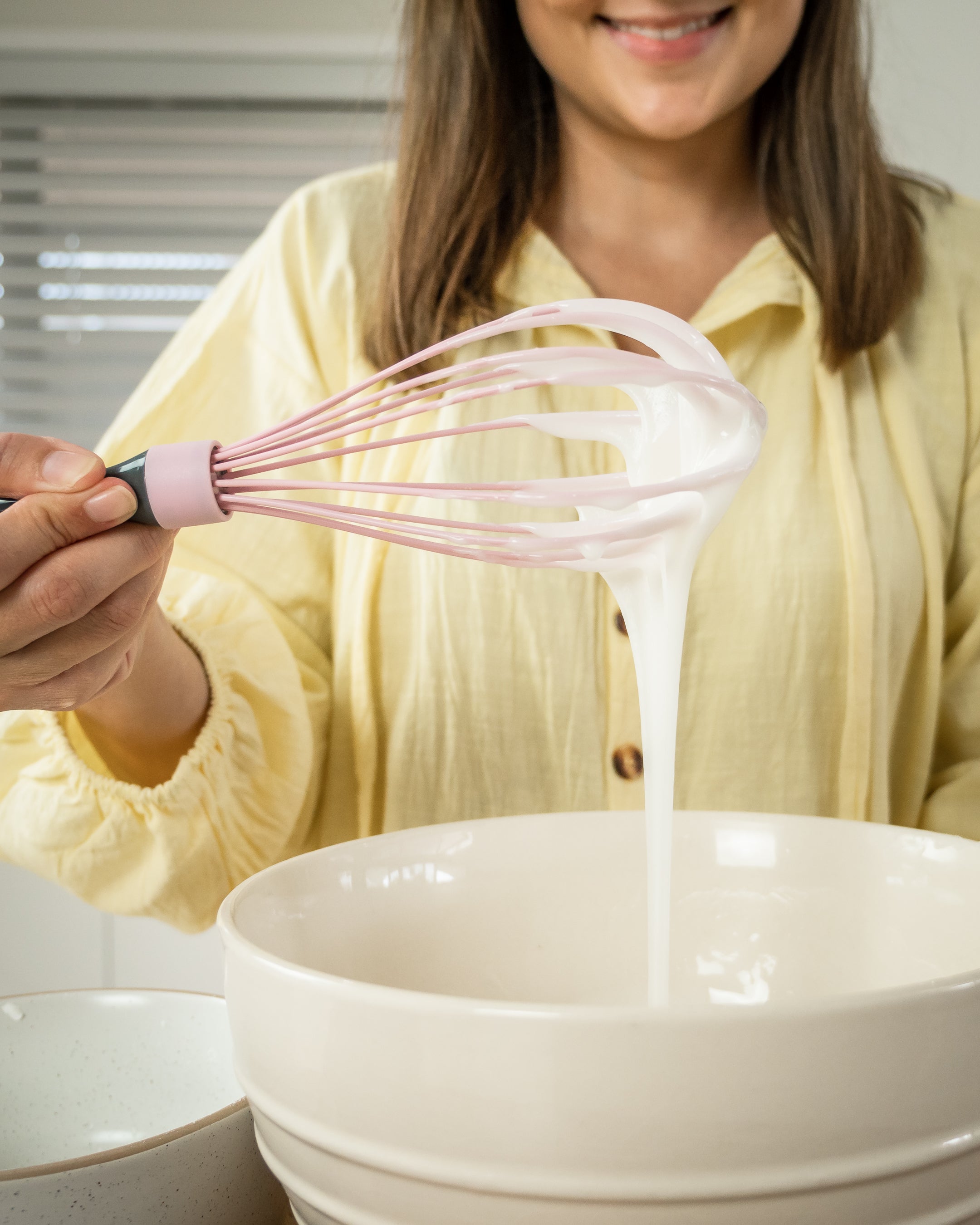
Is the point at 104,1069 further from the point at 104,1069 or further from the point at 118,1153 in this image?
the point at 118,1153

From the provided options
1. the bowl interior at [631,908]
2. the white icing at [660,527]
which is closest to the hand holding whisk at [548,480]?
the white icing at [660,527]

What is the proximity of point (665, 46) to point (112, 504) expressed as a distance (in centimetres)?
46

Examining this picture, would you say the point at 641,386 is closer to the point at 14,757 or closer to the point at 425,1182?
the point at 425,1182

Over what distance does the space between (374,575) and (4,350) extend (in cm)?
110

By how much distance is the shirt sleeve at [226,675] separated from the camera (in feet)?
2.08

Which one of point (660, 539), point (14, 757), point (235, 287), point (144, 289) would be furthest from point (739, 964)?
point (144, 289)

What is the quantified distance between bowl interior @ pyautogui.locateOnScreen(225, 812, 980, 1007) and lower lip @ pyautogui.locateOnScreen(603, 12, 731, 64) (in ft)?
1.43

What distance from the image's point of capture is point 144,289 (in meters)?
1.60

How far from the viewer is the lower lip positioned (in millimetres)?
665

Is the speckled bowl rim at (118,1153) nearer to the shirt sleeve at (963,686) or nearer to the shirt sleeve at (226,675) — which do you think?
the shirt sleeve at (226,675)

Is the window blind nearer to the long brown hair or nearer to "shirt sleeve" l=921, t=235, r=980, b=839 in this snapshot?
the long brown hair

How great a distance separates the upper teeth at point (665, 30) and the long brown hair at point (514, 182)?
124mm

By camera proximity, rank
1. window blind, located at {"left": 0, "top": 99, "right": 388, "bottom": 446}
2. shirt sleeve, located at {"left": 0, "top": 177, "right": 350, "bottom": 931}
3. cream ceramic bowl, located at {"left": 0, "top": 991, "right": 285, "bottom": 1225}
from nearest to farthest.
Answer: cream ceramic bowl, located at {"left": 0, "top": 991, "right": 285, "bottom": 1225} < shirt sleeve, located at {"left": 0, "top": 177, "right": 350, "bottom": 931} < window blind, located at {"left": 0, "top": 99, "right": 388, "bottom": 446}

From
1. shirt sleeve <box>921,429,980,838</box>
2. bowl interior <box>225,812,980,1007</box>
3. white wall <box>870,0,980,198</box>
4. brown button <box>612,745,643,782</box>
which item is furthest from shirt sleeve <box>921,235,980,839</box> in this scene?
white wall <box>870,0,980,198</box>
